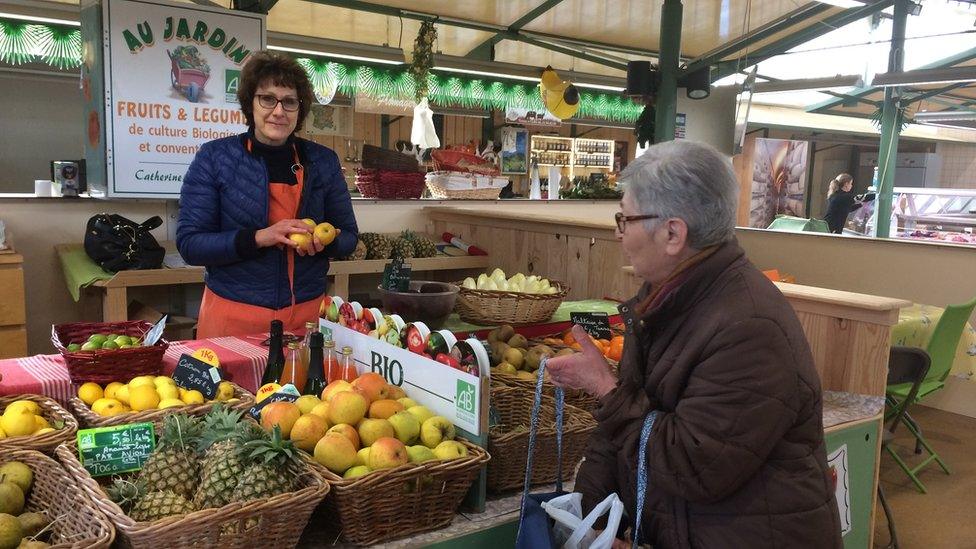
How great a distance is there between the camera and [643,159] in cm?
148

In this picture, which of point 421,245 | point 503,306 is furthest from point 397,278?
point 421,245

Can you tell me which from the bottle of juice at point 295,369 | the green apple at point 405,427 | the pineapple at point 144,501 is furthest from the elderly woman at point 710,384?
the bottle of juice at point 295,369

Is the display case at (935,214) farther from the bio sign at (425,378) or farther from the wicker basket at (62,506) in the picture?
the wicker basket at (62,506)

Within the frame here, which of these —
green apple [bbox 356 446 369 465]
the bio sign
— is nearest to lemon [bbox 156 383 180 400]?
the bio sign

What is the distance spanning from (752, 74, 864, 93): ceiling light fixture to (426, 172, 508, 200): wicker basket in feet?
8.43

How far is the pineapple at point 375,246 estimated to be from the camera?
5227 mm

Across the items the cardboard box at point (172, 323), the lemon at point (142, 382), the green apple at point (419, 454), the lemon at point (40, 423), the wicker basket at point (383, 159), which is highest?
the wicker basket at point (383, 159)

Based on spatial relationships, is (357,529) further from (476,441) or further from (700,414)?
(700,414)

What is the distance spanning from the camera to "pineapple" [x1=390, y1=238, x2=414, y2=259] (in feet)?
17.4

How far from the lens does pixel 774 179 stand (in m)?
9.94

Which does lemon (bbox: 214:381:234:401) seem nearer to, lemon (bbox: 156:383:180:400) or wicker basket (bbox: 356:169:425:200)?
lemon (bbox: 156:383:180:400)

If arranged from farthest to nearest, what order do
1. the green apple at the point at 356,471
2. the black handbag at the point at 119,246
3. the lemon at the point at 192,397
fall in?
the black handbag at the point at 119,246
the lemon at the point at 192,397
the green apple at the point at 356,471

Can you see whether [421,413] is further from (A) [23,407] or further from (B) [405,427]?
(A) [23,407]

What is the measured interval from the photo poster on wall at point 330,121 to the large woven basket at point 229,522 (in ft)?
29.4
